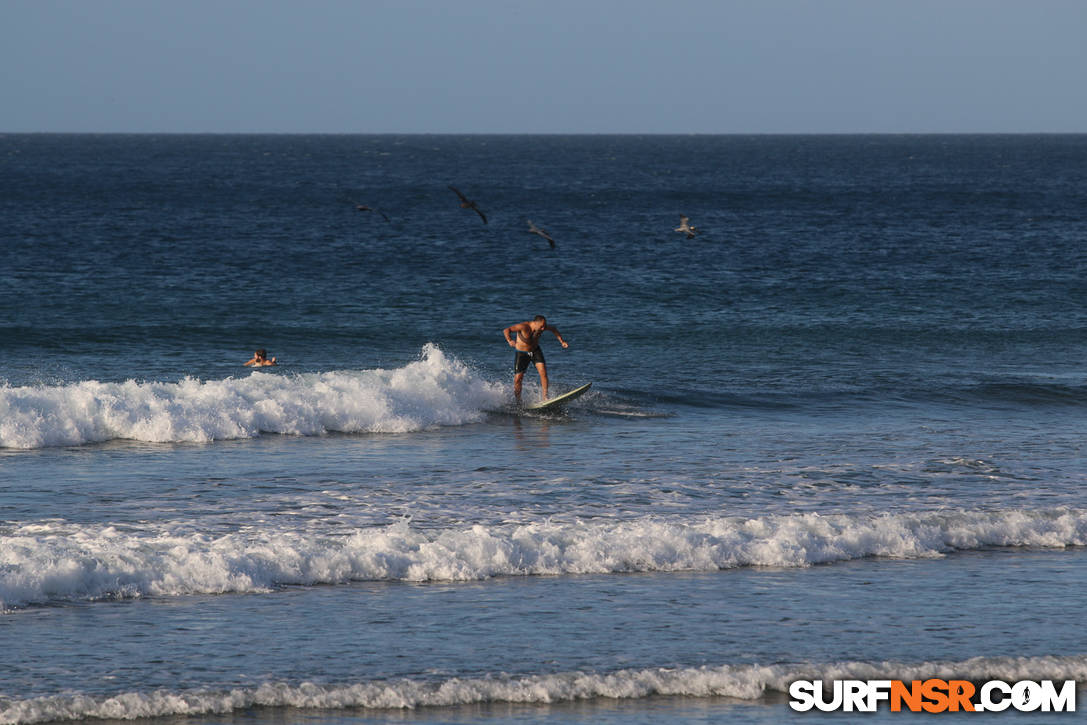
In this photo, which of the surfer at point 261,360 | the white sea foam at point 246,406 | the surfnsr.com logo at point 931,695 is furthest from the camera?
the surfer at point 261,360

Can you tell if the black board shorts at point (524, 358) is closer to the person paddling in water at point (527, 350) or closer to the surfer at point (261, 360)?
the person paddling in water at point (527, 350)

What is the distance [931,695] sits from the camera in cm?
1031

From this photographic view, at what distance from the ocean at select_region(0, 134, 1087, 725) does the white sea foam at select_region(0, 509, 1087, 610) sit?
0.15ft

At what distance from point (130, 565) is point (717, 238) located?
54301mm

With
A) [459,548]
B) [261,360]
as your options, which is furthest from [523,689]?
[261,360]

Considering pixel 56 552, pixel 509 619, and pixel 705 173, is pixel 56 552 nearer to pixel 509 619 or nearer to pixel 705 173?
pixel 509 619

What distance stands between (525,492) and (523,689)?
698cm

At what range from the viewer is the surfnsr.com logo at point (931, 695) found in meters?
10.1

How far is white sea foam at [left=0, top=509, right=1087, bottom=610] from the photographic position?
12562mm

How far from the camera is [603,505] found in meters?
16.3

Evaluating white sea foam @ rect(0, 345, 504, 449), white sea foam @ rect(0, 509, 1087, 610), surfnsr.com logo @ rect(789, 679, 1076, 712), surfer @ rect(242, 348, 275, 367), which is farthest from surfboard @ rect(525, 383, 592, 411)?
surfnsr.com logo @ rect(789, 679, 1076, 712)


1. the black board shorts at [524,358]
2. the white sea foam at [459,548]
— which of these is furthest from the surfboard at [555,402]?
the white sea foam at [459,548]

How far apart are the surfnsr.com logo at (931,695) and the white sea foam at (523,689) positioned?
0.10 meters

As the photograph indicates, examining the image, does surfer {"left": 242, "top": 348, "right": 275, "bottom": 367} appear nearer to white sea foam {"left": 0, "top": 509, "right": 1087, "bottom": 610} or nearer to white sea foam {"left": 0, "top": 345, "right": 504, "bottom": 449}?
white sea foam {"left": 0, "top": 345, "right": 504, "bottom": 449}
